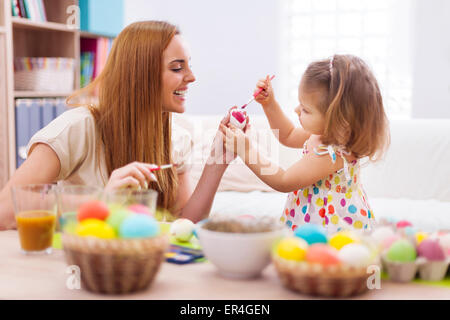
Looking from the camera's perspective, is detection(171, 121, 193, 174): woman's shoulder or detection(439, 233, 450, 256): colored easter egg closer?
detection(439, 233, 450, 256): colored easter egg

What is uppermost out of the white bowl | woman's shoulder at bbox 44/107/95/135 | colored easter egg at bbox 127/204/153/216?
woman's shoulder at bbox 44/107/95/135

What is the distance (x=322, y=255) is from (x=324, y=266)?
0.6 inches

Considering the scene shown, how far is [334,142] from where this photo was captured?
1.47 m

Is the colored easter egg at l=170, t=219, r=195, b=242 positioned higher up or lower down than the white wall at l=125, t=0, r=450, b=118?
lower down

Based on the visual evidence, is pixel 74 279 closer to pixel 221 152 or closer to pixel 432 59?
pixel 221 152

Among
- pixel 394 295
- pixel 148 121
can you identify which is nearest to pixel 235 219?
pixel 394 295

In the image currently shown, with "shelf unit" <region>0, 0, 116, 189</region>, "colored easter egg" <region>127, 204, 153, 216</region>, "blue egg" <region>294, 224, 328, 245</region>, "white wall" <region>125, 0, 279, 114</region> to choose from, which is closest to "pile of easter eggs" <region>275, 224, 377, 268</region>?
"blue egg" <region>294, 224, 328, 245</region>

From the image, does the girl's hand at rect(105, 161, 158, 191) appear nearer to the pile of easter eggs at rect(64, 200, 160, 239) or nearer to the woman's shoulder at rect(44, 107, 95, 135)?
the pile of easter eggs at rect(64, 200, 160, 239)

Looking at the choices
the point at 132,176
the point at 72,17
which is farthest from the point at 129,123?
the point at 72,17

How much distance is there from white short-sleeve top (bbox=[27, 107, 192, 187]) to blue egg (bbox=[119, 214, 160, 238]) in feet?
2.38

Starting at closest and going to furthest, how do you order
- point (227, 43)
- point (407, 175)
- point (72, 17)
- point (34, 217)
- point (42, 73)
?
1. point (34, 217)
2. point (407, 175)
3. point (42, 73)
4. point (72, 17)
5. point (227, 43)

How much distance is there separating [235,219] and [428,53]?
2.84 meters

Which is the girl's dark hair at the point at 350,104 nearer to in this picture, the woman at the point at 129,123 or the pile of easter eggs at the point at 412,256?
the woman at the point at 129,123

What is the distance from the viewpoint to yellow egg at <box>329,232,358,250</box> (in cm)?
76
